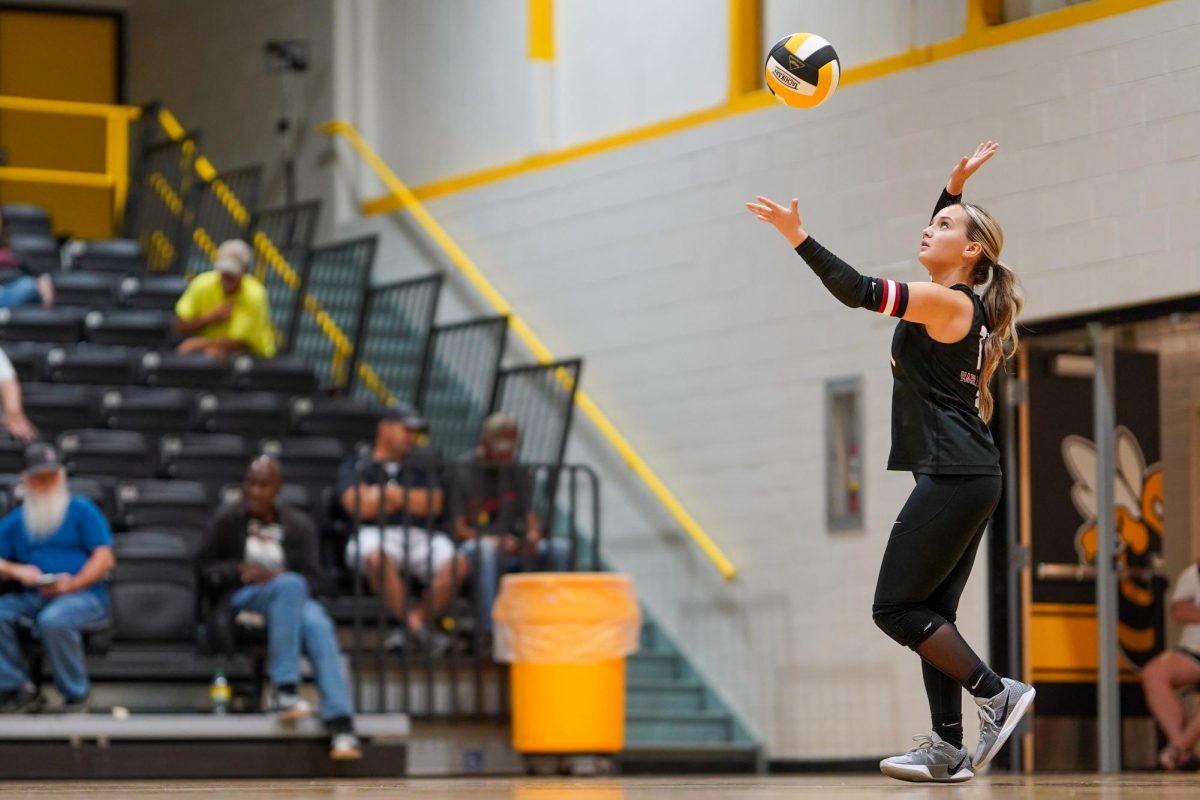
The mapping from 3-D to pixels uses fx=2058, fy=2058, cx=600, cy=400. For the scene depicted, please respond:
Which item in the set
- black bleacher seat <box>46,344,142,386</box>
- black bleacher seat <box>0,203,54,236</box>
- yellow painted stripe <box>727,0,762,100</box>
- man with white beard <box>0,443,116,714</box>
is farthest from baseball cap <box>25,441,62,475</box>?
black bleacher seat <box>0,203,54,236</box>

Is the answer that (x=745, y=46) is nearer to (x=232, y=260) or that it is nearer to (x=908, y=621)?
(x=232, y=260)

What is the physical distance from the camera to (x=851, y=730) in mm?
10672

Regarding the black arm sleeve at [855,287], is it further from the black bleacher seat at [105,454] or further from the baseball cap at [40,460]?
the black bleacher seat at [105,454]

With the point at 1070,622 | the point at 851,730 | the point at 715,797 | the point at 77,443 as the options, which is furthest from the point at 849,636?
the point at 715,797

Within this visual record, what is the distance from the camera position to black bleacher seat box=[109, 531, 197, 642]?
995 centimetres

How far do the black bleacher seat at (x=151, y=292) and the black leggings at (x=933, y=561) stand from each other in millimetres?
8454

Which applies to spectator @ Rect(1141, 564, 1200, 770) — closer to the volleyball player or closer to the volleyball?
the volleyball player

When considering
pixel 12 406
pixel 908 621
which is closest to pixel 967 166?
pixel 908 621

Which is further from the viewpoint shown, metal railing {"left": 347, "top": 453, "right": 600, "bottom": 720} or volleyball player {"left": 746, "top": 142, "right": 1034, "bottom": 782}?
metal railing {"left": 347, "top": 453, "right": 600, "bottom": 720}

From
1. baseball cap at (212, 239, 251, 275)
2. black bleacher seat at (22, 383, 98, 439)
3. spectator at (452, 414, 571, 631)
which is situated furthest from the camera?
baseball cap at (212, 239, 251, 275)

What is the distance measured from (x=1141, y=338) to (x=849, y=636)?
2.13m

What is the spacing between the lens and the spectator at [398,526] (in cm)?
1058

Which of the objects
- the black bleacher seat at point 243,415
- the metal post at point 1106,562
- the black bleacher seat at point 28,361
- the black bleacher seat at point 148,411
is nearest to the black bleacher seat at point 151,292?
the black bleacher seat at point 28,361

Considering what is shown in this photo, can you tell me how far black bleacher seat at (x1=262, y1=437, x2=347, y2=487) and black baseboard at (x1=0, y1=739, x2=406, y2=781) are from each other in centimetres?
216
